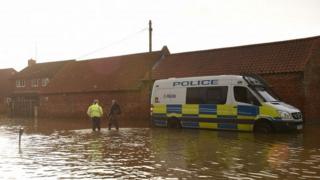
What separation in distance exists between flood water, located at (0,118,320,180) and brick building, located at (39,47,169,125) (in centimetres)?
1551

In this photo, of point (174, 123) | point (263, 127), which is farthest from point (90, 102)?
point (263, 127)

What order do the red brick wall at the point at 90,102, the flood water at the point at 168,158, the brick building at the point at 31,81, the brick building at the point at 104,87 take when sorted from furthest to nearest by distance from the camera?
the brick building at the point at 31,81 < the brick building at the point at 104,87 < the red brick wall at the point at 90,102 < the flood water at the point at 168,158

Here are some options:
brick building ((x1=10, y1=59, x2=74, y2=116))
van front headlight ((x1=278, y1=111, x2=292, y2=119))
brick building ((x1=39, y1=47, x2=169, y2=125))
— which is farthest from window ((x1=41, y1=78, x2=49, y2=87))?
van front headlight ((x1=278, y1=111, x2=292, y2=119))

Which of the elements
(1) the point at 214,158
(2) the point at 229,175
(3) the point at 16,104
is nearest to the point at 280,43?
(1) the point at 214,158

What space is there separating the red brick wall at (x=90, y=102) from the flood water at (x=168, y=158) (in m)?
13.3

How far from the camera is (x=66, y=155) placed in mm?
13078

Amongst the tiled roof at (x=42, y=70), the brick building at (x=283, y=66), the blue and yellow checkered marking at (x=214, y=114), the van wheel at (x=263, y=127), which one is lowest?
the van wheel at (x=263, y=127)

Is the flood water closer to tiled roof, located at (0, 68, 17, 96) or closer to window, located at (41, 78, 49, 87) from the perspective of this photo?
window, located at (41, 78, 49, 87)

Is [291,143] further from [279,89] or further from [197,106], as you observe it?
[279,89]

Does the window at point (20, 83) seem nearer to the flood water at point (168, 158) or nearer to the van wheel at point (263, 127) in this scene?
the flood water at point (168, 158)

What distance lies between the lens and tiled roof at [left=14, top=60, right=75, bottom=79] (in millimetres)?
59487

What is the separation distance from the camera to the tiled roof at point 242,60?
2578 centimetres

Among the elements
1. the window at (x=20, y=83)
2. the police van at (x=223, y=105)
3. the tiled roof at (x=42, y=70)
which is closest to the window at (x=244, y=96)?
the police van at (x=223, y=105)

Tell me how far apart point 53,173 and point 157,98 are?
13.7 meters
